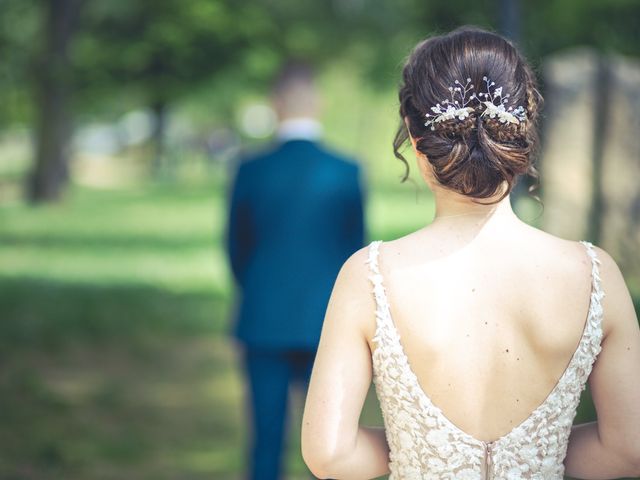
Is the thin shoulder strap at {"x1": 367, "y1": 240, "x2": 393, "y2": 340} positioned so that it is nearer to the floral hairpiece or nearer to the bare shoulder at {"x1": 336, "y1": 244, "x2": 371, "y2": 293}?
the bare shoulder at {"x1": 336, "y1": 244, "x2": 371, "y2": 293}

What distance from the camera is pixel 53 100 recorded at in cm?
2459

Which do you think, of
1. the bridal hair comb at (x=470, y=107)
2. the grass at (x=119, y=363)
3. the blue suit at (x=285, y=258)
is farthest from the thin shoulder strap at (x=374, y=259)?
the blue suit at (x=285, y=258)

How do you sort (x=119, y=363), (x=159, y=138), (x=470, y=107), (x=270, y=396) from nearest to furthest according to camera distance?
(x=470, y=107), (x=270, y=396), (x=119, y=363), (x=159, y=138)

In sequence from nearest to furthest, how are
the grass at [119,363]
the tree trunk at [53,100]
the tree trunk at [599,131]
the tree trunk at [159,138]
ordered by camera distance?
the grass at [119,363] → the tree trunk at [599,131] → the tree trunk at [53,100] → the tree trunk at [159,138]

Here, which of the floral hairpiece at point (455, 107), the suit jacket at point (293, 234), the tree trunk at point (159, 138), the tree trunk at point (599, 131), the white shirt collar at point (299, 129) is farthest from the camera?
the tree trunk at point (159, 138)

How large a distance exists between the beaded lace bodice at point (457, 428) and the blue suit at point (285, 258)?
2408 millimetres

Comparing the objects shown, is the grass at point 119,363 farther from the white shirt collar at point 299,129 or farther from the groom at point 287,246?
the white shirt collar at point 299,129

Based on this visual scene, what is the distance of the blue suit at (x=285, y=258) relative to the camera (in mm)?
4754

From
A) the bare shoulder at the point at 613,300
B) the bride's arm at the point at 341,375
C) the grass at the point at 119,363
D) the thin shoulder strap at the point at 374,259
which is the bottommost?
the grass at the point at 119,363

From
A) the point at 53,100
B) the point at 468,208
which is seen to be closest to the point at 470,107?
the point at 468,208

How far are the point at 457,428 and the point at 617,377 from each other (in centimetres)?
37

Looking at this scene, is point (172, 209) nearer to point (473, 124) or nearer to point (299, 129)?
point (299, 129)

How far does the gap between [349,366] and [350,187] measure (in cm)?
266

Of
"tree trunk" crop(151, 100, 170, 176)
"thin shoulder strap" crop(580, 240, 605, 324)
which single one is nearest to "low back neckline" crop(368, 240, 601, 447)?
"thin shoulder strap" crop(580, 240, 605, 324)
